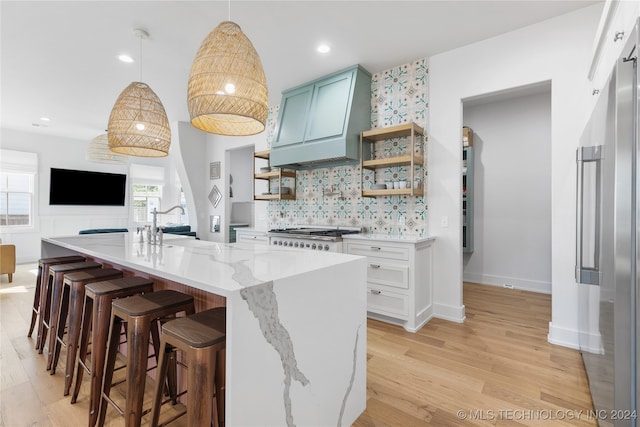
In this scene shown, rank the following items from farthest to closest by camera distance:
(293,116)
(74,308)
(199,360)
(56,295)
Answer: (293,116) → (56,295) → (74,308) → (199,360)

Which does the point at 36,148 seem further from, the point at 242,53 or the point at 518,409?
the point at 518,409

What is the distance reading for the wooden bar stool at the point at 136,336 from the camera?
4.24ft

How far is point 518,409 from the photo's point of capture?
1675mm

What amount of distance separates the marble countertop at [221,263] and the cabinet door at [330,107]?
6.16 ft

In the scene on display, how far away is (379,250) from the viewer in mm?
2996

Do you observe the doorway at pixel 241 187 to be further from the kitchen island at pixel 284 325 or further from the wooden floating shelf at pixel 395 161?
the kitchen island at pixel 284 325

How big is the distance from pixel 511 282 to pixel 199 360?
4.48 meters

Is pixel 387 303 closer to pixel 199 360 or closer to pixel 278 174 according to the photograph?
pixel 199 360

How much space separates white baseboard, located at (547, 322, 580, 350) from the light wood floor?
2.8 inches

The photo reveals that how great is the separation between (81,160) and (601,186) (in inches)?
357

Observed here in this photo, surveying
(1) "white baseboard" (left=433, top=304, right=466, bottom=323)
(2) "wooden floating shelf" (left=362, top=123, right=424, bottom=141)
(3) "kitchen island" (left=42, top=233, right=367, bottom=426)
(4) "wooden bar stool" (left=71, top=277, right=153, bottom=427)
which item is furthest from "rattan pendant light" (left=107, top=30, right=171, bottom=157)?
(1) "white baseboard" (left=433, top=304, right=466, bottom=323)

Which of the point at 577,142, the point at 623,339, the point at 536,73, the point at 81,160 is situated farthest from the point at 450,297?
the point at 81,160

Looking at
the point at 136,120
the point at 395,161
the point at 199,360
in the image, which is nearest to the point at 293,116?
the point at 395,161

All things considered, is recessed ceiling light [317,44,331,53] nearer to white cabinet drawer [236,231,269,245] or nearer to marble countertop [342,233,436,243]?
marble countertop [342,233,436,243]
